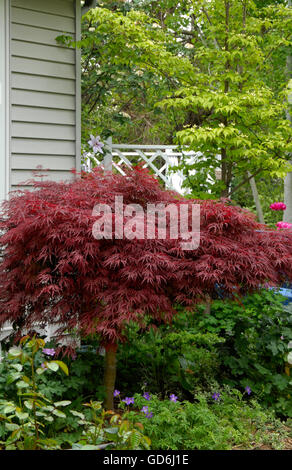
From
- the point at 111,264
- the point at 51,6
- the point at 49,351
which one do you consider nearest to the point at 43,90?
the point at 51,6

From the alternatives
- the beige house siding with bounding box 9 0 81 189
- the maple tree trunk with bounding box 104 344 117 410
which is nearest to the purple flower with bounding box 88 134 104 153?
the beige house siding with bounding box 9 0 81 189

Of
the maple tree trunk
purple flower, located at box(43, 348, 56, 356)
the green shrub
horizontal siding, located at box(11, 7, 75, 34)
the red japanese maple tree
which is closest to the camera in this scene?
the red japanese maple tree

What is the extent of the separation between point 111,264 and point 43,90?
1.91 metres

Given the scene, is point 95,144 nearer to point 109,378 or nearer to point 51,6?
point 51,6

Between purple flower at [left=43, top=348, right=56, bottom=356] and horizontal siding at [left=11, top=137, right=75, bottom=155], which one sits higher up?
horizontal siding at [left=11, top=137, right=75, bottom=155]

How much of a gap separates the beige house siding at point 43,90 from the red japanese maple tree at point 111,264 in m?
0.87

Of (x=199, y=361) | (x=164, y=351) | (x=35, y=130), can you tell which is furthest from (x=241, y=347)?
(x=35, y=130)

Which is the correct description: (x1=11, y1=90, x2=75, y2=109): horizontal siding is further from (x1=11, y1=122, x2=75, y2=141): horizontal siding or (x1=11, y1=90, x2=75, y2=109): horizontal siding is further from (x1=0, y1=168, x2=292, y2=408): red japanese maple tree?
(x1=0, y1=168, x2=292, y2=408): red japanese maple tree

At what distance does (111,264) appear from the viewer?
2854 millimetres

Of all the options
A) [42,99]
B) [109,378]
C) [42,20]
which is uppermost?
[42,20]

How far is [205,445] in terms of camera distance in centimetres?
286

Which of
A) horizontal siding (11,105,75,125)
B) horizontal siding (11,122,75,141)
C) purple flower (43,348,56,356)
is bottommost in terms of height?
purple flower (43,348,56,356)

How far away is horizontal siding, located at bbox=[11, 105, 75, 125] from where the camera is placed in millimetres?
4000

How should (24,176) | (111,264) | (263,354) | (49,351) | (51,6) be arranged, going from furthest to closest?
(51,6)
(24,176)
(263,354)
(49,351)
(111,264)
